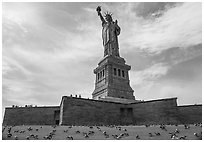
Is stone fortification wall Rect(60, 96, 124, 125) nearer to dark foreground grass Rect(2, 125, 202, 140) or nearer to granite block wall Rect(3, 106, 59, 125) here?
granite block wall Rect(3, 106, 59, 125)

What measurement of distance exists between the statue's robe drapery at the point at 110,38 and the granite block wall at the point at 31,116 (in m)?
23.5

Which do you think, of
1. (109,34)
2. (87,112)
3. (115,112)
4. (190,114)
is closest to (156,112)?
(190,114)

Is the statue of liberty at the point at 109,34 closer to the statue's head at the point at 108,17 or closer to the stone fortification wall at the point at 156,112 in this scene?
the statue's head at the point at 108,17

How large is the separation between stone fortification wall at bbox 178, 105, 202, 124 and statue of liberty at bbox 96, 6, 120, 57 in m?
24.0

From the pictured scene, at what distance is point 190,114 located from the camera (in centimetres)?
2736

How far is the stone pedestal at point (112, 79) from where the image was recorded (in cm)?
4050

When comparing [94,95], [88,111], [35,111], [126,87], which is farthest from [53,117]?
[126,87]

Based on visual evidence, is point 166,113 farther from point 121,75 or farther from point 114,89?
point 121,75

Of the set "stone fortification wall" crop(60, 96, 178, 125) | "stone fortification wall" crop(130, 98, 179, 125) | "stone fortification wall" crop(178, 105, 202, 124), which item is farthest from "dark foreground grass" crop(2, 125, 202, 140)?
"stone fortification wall" crop(178, 105, 202, 124)

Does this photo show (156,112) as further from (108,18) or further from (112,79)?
(108,18)

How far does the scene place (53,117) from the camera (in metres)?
30.0

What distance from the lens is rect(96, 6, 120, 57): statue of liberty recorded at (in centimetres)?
4835

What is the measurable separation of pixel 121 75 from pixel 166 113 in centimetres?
2000

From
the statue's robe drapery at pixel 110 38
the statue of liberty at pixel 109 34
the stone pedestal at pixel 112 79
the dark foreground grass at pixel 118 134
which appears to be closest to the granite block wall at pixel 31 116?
the stone pedestal at pixel 112 79
